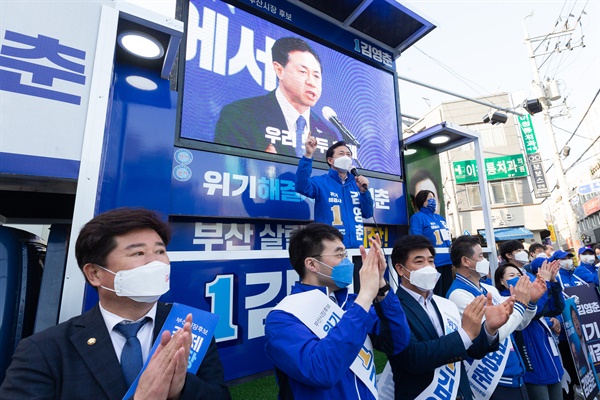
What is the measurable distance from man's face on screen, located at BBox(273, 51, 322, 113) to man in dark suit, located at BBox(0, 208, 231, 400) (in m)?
3.23

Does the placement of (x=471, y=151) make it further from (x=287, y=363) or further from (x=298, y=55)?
(x=287, y=363)

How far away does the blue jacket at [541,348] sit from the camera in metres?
2.74

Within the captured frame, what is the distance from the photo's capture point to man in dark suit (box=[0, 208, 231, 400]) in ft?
3.50

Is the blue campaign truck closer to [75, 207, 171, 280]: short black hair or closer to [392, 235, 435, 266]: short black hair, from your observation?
[75, 207, 171, 280]: short black hair

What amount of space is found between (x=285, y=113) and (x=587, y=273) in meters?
5.52

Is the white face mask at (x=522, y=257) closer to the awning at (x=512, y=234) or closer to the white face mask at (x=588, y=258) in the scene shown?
the white face mask at (x=588, y=258)

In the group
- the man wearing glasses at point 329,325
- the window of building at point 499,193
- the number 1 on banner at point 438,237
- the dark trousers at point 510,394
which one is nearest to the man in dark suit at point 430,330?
the man wearing glasses at point 329,325

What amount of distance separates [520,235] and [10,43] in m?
21.7

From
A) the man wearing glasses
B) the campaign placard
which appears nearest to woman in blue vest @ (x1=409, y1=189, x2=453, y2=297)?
the man wearing glasses

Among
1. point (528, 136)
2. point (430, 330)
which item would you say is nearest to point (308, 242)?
Answer: point (430, 330)

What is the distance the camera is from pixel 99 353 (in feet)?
3.87

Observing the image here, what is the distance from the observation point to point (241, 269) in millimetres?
3396

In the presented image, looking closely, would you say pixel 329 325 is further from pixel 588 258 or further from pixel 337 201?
pixel 588 258

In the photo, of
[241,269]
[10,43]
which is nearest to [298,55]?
[241,269]
